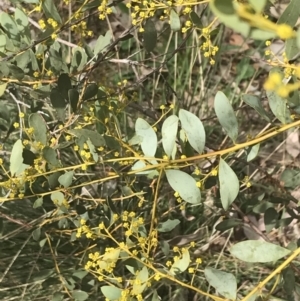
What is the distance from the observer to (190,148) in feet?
2.60

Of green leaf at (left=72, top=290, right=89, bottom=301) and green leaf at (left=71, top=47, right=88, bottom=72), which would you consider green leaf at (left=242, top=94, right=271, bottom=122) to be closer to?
green leaf at (left=71, top=47, right=88, bottom=72)

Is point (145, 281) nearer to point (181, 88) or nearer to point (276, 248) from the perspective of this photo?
point (276, 248)

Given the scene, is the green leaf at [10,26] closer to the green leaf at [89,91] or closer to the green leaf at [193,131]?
the green leaf at [89,91]

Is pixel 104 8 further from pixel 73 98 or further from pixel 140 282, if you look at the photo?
pixel 140 282

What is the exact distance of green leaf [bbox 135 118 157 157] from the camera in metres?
0.75

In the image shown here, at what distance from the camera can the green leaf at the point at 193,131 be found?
737 millimetres

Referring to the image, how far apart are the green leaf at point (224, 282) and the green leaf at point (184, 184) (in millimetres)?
106


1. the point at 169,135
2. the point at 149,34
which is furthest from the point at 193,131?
the point at 149,34

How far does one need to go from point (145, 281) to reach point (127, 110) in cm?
73

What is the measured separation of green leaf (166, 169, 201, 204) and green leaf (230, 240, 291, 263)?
0.28ft

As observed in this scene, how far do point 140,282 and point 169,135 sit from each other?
212 millimetres

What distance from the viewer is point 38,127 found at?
30.9 inches

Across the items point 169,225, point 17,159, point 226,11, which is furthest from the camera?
point 169,225

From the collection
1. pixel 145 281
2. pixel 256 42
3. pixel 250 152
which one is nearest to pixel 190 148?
pixel 250 152
